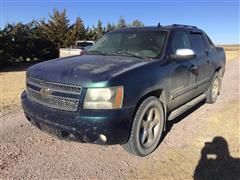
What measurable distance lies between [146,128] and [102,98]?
3.22 feet

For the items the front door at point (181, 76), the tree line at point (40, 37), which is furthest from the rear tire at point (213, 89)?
the tree line at point (40, 37)

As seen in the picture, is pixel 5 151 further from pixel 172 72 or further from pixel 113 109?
pixel 172 72

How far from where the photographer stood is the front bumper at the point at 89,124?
333 cm

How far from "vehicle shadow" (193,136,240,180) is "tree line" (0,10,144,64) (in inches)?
559

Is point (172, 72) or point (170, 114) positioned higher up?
point (172, 72)

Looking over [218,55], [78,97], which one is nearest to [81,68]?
[78,97]

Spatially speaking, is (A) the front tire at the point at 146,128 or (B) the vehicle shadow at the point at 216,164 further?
(A) the front tire at the point at 146,128

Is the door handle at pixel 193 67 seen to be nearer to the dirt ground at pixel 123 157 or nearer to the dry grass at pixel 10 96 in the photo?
the dirt ground at pixel 123 157

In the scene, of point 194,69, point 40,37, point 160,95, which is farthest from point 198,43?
point 40,37

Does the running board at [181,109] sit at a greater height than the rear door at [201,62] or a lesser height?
lesser

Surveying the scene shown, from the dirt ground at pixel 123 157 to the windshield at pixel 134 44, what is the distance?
4.93 ft

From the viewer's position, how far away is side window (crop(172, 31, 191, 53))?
479cm

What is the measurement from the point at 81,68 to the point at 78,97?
0.53 meters

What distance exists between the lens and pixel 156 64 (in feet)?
13.4
